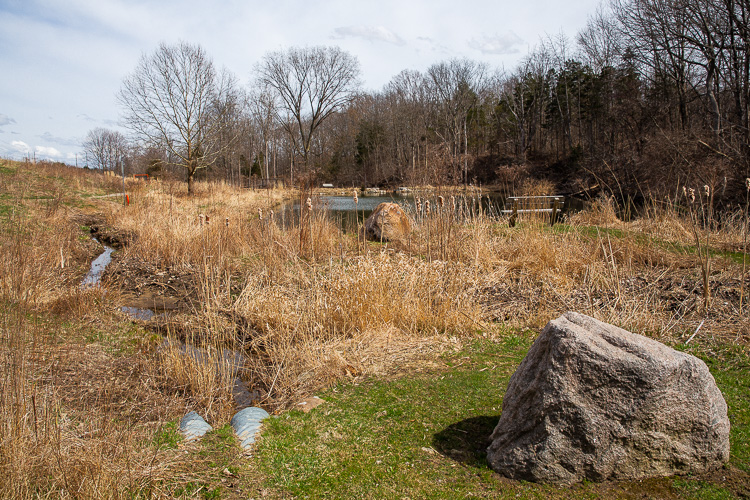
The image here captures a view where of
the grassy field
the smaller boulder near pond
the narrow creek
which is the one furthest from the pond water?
the narrow creek

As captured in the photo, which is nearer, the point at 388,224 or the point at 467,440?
the point at 467,440

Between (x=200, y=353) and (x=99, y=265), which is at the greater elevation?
(x=99, y=265)

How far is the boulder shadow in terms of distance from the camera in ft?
8.68

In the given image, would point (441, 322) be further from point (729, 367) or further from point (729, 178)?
point (729, 178)

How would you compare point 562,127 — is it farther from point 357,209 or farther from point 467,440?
point 467,440

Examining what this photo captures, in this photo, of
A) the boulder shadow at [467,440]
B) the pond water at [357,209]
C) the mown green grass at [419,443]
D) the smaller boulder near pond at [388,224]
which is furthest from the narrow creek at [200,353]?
the smaller boulder near pond at [388,224]

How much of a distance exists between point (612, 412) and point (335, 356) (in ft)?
8.66

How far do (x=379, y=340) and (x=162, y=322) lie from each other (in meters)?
3.48

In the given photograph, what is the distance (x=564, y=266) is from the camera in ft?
21.9

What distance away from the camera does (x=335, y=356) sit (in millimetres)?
4367

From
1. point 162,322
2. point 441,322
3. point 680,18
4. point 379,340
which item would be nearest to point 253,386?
point 379,340

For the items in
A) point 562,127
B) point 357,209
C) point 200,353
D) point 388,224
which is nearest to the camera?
point 200,353

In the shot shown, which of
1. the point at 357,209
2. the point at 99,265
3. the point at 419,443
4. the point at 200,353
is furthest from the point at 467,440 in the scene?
the point at 357,209

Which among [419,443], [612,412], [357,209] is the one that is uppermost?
[357,209]
